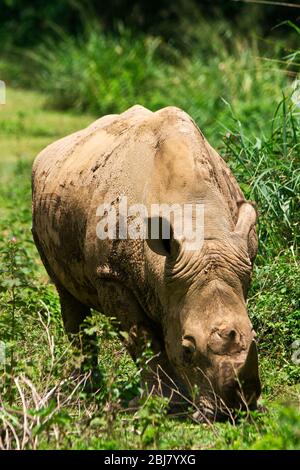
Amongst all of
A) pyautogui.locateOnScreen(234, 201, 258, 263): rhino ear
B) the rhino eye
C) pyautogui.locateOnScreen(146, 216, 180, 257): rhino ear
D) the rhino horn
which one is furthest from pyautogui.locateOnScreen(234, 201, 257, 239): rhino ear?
the rhino horn

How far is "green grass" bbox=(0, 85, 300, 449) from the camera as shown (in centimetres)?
616

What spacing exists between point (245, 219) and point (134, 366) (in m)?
1.37

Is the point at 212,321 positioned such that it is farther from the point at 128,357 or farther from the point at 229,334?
the point at 128,357

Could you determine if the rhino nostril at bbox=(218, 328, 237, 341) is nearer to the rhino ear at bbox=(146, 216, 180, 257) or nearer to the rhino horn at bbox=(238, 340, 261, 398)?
the rhino horn at bbox=(238, 340, 261, 398)

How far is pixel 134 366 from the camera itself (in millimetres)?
7953

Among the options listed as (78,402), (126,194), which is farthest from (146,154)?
(78,402)

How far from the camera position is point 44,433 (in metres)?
6.19

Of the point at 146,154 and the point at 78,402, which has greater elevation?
the point at 146,154

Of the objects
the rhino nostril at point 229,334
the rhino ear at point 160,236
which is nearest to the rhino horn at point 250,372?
the rhino nostril at point 229,334

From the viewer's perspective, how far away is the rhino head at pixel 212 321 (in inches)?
251

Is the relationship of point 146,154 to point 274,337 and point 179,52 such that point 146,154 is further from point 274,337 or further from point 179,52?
point 179,52

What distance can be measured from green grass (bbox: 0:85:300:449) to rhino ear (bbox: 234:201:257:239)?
904 millimetres

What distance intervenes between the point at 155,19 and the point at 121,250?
17.6m

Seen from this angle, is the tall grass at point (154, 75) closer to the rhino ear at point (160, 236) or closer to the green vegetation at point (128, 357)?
the green vegetation at point (128, 357)
